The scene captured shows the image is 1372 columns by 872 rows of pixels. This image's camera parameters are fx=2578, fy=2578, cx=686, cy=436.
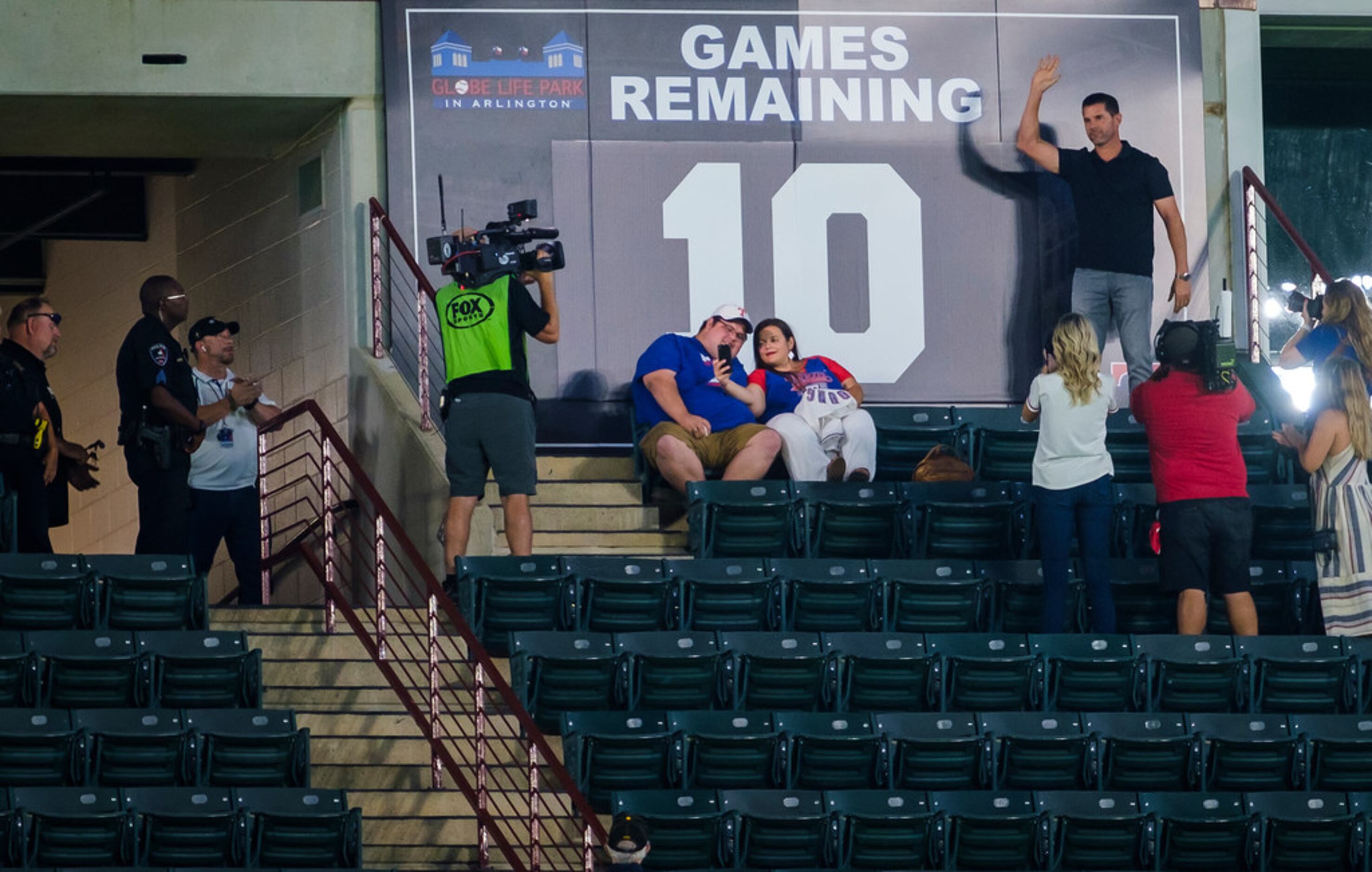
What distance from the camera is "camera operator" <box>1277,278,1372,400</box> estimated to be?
1128cm

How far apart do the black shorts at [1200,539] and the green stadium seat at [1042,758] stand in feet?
3.38

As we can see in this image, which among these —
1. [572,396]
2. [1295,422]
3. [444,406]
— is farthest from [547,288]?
[1295,422]

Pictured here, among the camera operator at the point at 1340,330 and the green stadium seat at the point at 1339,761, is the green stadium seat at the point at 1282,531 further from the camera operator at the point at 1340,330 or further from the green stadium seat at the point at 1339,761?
the green stadium seat at the point at 1339,761

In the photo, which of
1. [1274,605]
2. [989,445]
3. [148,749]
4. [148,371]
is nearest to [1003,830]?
[1274,605]

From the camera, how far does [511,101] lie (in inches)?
520

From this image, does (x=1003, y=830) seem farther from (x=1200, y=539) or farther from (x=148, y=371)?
(x=148, y=371)

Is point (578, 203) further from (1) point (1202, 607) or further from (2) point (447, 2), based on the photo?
(1) point (1202, 607)

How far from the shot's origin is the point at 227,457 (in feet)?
37.7

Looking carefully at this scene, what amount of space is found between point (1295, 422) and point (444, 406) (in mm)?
4222

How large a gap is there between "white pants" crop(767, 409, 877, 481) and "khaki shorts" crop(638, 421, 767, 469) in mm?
139

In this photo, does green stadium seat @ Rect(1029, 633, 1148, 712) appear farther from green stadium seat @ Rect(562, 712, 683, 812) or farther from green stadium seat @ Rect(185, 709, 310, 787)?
green stadium seat @ Rect(185, 709, 310, 787)

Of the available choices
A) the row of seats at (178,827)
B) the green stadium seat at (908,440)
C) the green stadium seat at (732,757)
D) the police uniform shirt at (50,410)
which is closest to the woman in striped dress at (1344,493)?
the green stadium seat at (908,440)

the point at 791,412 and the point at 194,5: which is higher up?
the point at 194,5

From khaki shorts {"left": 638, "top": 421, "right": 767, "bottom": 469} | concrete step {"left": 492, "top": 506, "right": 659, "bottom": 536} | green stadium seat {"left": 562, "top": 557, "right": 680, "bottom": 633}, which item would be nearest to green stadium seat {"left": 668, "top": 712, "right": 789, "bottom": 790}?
green stadium seat {"left": 562, "top": 557, "right": 680, "bottom": 633}
